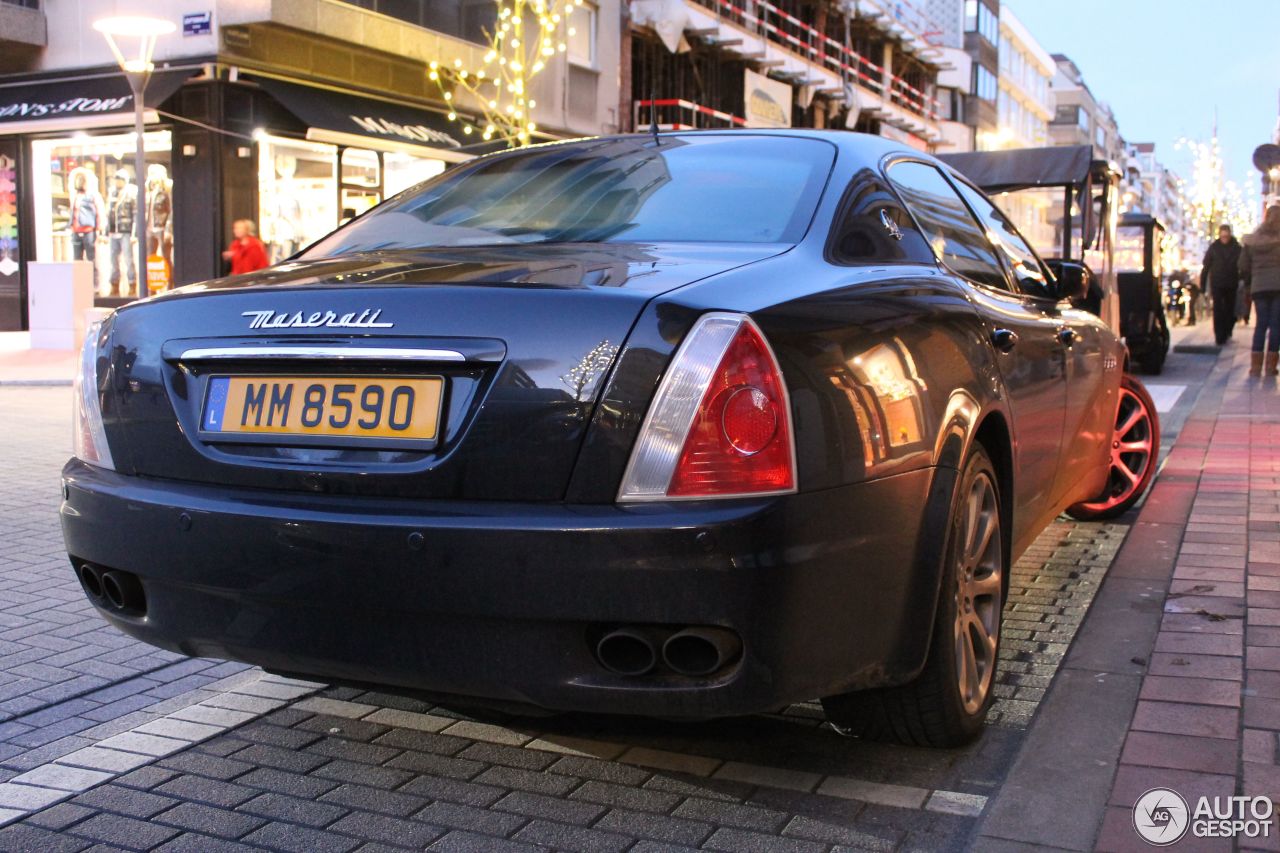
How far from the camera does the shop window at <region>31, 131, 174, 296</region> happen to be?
20469 mm

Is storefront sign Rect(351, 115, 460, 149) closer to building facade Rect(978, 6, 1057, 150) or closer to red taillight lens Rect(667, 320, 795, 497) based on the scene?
red taillight lens Rect(667, 320, 795, 497)

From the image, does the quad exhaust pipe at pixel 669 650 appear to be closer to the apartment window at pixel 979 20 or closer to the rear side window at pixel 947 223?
the rear side window at pixel 947 223

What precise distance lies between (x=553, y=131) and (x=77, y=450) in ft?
82.1

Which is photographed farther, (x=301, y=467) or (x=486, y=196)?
(x=486, y=196)

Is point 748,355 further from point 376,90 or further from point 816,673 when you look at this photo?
point 376,90

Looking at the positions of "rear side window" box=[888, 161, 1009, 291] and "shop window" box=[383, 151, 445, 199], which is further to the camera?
"shop window" box=[383, 151, 445, 199]

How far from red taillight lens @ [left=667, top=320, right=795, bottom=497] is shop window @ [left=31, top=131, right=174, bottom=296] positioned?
762 inches

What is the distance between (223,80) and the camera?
19375 millimetres

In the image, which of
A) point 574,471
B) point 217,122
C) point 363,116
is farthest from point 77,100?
point 574,471

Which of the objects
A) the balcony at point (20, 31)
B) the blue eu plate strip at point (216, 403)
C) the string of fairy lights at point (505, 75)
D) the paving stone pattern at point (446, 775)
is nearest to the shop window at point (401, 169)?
the string of fairy lights at point (505, 75)

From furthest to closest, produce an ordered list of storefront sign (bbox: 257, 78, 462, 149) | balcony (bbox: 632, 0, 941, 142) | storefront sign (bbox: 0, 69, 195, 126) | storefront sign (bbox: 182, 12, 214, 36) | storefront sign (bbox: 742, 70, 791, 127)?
1. storefront sign (bbox: 742, 70, 791, 127)
2. balcony (bbox: 632, 0, 941, 142)
3. storefront sign (bbox: 257, 78, 462, 149)
4. storefront sign (bbox: 0, 69, 195, 126)
5. storefront sign (bbox: 182, 12, 214, 36)

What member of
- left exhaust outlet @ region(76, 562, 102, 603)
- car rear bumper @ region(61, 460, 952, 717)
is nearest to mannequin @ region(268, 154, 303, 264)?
left exhaust outlet @ region(76, 562, 102, 603)

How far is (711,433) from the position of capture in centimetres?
240

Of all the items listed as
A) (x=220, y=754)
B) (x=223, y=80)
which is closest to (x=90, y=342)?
(x=220, y=754)
